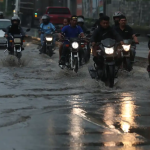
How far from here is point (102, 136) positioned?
6.99m

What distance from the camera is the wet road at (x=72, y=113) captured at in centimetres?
667

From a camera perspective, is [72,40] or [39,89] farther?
[72,40]

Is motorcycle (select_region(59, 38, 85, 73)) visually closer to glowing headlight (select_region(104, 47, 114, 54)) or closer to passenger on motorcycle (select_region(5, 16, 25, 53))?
glowing headlight (select_region(104, 47, 114, 54))

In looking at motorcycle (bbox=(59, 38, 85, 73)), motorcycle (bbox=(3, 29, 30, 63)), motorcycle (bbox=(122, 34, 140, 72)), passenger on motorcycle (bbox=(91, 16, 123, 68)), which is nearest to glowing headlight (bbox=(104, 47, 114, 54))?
passenger on motorcycle (bbox=(91, 16, 123, 68))

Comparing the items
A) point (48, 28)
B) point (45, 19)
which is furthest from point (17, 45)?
point (45, 19)

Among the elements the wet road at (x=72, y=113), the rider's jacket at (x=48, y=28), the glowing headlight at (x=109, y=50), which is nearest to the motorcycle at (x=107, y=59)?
the glowing headlight at (x=109, y=50)

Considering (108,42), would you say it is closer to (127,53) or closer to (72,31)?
(127,53)

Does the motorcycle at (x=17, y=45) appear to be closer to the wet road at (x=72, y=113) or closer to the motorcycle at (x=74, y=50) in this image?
the motorcycle at (x=74, y=50)

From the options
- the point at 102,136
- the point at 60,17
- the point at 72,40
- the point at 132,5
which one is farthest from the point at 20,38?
the point at 60,17

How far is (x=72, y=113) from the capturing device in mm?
8773

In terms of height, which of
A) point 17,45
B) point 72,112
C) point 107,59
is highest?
point 107,59

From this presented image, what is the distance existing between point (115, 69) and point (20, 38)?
7.25 meters

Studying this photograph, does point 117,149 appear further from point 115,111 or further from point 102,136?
point 115,111

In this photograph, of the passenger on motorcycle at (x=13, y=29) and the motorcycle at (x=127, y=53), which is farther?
the passenger on motorcycle at (x=13, y=29)
